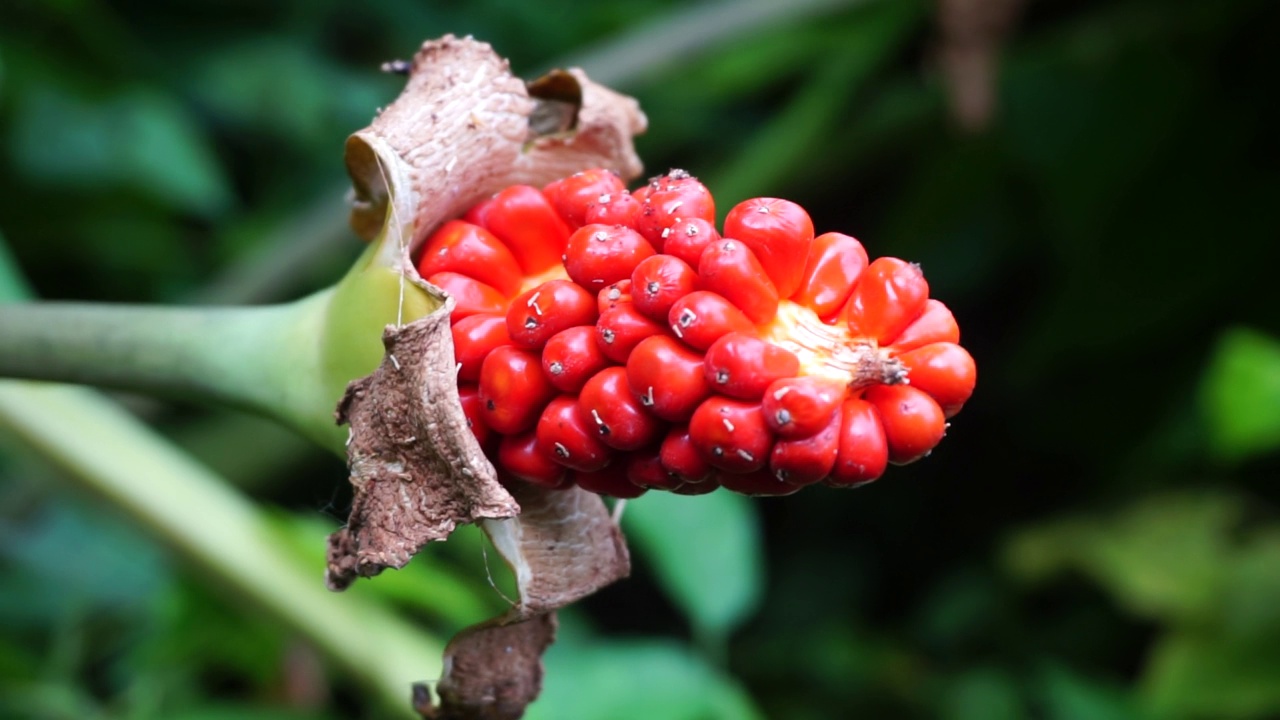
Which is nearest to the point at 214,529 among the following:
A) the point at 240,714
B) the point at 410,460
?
the point at 240,714

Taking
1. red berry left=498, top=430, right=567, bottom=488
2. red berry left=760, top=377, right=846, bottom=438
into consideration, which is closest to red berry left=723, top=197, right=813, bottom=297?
red berry left=760, top=377, right=846, bottom=438

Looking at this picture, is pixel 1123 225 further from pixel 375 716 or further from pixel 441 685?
pixel 441 685

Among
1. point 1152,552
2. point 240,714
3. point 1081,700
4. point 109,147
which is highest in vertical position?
point 109,147

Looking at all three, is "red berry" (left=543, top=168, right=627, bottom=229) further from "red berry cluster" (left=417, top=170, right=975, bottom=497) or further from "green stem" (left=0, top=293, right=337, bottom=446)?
"green stem" (left=0, top=293, right=337, bottom=446)

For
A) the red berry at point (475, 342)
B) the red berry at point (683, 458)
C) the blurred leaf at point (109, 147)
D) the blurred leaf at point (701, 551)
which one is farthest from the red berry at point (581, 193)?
the blurred leaf at point (109, 147)

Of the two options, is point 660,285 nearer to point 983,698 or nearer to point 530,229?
point 530,229

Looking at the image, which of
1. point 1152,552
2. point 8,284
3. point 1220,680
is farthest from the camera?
point 1152,552

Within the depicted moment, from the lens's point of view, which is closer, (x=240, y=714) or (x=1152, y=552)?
(x=240, y=714)
